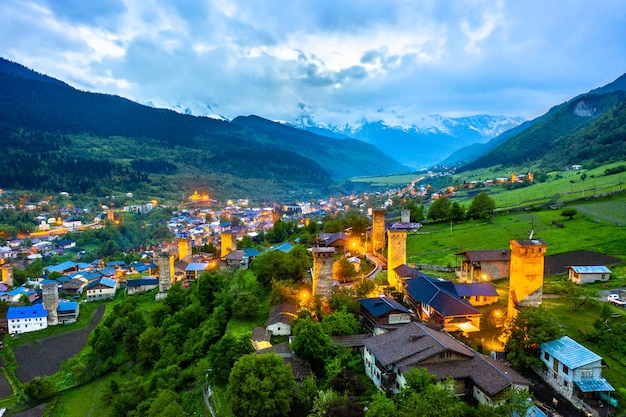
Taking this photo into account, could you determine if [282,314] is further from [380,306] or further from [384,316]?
[384,316]

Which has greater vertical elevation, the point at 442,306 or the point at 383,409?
the point at 442,306

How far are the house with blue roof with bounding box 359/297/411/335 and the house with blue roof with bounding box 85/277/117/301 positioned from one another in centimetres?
4272

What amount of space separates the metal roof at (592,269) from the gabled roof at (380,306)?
15225 mm

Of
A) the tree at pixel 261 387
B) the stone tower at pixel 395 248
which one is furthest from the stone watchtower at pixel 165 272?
the tree at pixel 261 387

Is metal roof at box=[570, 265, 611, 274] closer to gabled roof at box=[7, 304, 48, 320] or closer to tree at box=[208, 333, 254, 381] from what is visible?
tree at box=[208, 333, 254, 381]

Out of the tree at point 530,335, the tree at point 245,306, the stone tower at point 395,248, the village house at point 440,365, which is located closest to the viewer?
the village house at point 440,365

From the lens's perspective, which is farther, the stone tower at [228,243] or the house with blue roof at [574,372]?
the stone tower at [228,243]

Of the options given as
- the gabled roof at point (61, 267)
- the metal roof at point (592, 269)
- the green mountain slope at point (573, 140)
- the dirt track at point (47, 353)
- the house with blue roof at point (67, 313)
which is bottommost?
the dirt track at point (47, 353)

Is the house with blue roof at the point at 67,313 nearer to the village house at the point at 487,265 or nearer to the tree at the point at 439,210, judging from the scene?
the village house at the point at 487,265

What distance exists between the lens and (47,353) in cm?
4241

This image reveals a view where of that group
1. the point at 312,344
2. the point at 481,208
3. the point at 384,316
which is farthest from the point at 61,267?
the point at 481,208

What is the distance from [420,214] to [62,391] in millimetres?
51855

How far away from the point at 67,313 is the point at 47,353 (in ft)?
26.3

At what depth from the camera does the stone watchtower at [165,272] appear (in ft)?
170
